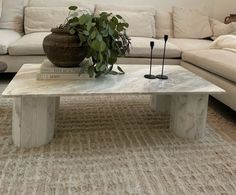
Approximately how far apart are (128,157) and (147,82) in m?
0.50

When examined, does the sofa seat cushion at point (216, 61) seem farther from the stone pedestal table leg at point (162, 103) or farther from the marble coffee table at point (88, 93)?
the stone pedestal table leg at point (162, 103)

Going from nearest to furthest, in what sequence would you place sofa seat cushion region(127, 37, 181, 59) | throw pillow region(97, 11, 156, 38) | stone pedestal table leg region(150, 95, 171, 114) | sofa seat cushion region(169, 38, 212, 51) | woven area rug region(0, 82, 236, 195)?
woven area rug region(0, 82, 236, 195)
stone pedestal table leg region(150, 95, 171, 114)
sofa seat cushion region(127, 37, 181, 59)
sofa seat cushion region(169, 38, 212, 51)
throw pillow region(97, 11, 156, 38)

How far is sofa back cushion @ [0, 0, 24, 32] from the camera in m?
3.42

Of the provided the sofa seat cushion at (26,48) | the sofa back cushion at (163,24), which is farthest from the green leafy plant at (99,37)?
the sofa back cushion at (163,24)

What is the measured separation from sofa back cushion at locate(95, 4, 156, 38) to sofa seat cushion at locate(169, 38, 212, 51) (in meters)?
0.32

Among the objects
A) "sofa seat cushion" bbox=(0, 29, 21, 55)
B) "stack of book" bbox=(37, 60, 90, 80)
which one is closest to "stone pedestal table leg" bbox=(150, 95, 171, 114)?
"stack of book" bbox=(37, 60, 90, 80)

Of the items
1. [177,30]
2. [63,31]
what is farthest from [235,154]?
[177,30]

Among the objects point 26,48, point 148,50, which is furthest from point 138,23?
point 26,48

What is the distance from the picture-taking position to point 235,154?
5.77 feet

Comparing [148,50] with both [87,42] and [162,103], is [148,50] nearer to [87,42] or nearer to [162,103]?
[162,103]

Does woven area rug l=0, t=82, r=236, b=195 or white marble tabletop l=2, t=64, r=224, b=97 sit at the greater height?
white marble tabletop l=2, t=64, r=224, b=97

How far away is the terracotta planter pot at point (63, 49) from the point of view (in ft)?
5.91

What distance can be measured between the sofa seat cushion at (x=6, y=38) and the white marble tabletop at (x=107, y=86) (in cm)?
84

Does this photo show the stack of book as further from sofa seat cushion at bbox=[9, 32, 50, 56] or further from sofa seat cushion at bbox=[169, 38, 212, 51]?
sofa seat cushion at bbox=[169, 38, 212, 51]
